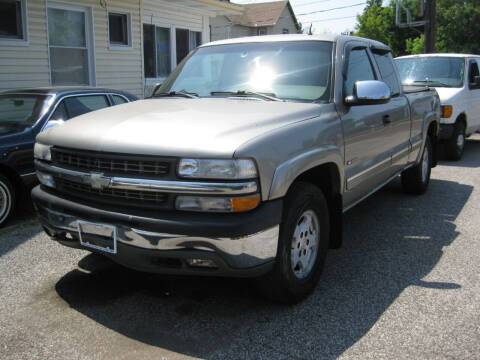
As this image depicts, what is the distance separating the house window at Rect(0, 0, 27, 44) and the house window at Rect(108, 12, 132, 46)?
9.26 feet

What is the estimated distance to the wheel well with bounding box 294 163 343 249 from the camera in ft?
12.8

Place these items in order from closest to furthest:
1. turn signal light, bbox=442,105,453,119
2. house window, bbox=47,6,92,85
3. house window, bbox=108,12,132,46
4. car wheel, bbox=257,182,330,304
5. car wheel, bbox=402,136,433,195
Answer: car wheel, bbox=257,182,330,304 < car wheel, bbox=402,136,433,195 < turn signal light, bbox=442,105,453,119 < house window, bbox=47,6,92,85 < house window, bbox=108,12,132,46

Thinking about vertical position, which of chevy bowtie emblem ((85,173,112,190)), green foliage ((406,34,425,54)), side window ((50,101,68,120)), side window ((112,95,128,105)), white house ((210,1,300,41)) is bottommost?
chevy bowtie emblem ((85,173,112,190))

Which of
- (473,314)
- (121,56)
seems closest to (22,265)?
(473,314)

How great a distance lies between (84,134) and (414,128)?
405cm

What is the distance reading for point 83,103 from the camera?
6.45m

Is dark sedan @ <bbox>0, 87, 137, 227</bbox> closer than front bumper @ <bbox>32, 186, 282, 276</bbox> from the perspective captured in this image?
No

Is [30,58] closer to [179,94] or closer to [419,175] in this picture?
[179,94]

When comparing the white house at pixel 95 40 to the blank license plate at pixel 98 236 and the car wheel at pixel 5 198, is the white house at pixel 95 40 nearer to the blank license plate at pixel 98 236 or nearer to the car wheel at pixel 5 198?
the car wheel at pixel 5 198

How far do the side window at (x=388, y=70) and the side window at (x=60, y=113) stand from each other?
3.63 m

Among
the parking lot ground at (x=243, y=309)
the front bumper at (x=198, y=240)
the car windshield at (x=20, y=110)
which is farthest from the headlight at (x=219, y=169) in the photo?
the car windshield at (x=20, y=110)

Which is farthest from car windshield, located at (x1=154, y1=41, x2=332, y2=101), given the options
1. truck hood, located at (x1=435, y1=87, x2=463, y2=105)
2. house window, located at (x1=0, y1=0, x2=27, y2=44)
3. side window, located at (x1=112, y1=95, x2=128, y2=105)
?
house window, located at (x1=0, y1=0, x2=27, y2=44)

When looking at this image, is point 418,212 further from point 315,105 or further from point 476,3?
point 476,3

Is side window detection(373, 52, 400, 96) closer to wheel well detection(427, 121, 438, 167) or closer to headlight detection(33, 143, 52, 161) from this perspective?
wheel well detection(427, 121, 438, 167)
